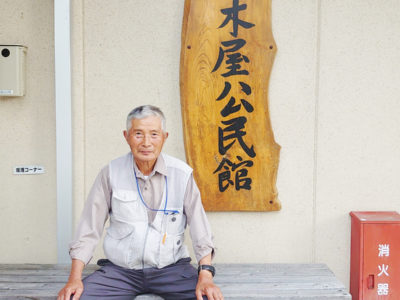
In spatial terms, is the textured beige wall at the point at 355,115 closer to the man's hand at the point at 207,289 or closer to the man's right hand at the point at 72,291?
the man's hand at the point at 207,289

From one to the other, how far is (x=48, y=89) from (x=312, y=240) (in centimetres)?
256

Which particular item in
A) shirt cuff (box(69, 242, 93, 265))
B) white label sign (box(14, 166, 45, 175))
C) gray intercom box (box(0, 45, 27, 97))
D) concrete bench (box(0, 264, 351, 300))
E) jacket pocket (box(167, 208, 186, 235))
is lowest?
concrete bench (box(0, 264, 351, 300))

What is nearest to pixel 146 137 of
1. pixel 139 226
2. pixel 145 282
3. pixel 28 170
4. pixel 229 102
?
pixel 139 226

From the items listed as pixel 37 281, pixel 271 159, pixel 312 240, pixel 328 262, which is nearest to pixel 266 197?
pixel 271 159

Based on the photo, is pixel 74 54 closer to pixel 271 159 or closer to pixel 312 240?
pixel 271 159

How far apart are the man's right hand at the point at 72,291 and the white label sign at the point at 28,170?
146cm

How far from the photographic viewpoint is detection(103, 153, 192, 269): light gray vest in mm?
2641

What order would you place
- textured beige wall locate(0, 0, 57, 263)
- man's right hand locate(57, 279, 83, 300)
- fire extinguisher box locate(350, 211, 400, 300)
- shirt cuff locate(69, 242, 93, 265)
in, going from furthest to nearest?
textured beige wall locate(0, 0, 57, 263) → fire extinguisher box locate(350, 211, 400, 300) → shirt cuff locate(69, 242, 93, 265) → man's right hand locate(57, 279, 83, 300)

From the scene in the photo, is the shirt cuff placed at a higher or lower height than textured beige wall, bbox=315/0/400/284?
lower

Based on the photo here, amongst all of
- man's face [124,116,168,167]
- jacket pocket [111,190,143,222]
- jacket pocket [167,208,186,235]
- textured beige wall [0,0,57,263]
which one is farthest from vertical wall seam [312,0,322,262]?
textured beige wall [0,0,57,263]

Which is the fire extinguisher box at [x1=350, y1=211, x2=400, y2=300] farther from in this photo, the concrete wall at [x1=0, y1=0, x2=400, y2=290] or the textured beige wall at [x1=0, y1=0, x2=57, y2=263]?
the textured beige wall at [x1=0, y1=0, x2=57, y2=263]

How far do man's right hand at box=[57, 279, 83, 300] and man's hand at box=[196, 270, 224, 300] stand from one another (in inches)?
26.5

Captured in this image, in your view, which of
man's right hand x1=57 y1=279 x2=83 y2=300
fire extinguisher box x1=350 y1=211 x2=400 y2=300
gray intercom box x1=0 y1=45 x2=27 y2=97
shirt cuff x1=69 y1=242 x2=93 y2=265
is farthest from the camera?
gray intercom box x1=0 y1=45 x2=27 y2=97

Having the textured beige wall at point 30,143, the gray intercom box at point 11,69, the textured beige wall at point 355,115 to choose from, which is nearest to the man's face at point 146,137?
the textured beige wall at point 30,143
